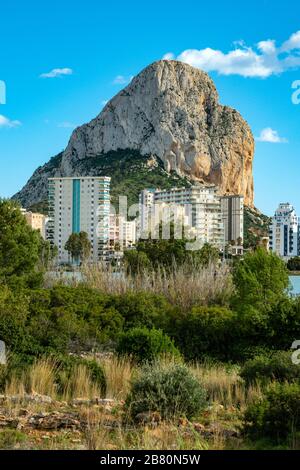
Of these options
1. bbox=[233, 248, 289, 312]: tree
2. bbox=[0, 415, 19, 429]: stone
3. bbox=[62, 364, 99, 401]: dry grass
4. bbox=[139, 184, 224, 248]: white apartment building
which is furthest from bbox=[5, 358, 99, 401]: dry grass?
bbox=[139, 184, 224, 248]: white apartment building

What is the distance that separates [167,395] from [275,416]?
4.29 ft

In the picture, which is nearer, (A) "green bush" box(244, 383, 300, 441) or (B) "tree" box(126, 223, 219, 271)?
(A) "green bush" box(244, 383, 300, 441)

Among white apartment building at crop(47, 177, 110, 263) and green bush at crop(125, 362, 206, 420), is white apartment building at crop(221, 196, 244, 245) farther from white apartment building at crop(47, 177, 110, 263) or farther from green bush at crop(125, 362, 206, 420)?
green bush at crop(125, 362, 206, 420)

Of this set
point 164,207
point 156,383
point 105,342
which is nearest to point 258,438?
point 156,383

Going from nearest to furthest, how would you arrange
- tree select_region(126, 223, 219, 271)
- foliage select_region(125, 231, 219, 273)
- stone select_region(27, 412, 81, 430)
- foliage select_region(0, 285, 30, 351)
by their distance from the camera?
stone select_region(27, 412, 81, 430)
foliage select_region(0, 285, 30, 351)
foliage select_region(125, 231, 219, 273)
tree select_region(126, 223, 219, 271)

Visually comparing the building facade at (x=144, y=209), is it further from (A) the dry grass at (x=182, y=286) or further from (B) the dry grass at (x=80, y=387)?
(B) the dry grass at (x=80, y=387)

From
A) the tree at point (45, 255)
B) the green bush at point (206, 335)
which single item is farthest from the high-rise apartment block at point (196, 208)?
the green bush at point (206, 335)

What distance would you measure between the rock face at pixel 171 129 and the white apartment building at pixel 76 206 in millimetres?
38545

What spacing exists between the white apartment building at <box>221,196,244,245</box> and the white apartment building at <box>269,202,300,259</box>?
6.39 m

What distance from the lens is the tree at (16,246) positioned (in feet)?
62.8

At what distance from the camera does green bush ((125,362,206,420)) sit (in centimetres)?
684

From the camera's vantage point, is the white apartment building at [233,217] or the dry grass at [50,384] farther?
the white apartment building at [233,217]

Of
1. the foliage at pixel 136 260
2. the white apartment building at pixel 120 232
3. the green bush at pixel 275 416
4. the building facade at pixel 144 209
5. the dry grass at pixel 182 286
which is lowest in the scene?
the green bush at pixel 275 416

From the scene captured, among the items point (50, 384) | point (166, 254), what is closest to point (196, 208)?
point (166, 254)
